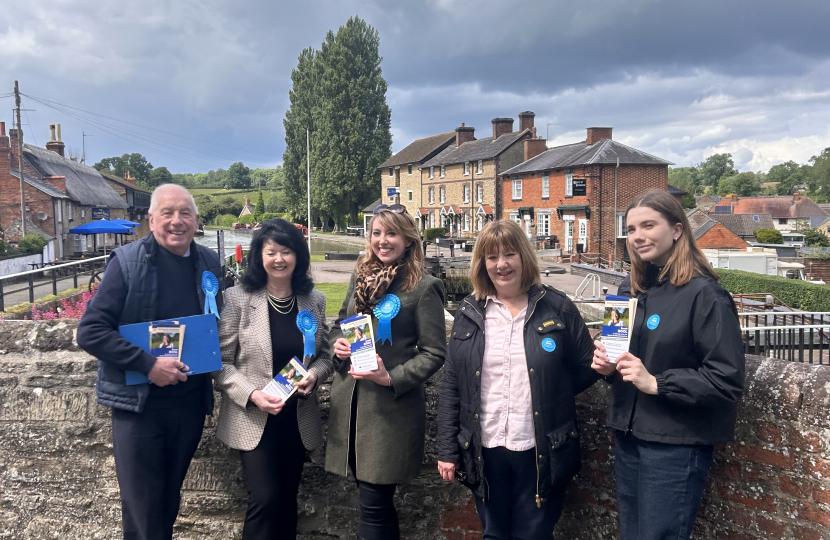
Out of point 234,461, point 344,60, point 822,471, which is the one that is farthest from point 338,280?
point 344,60

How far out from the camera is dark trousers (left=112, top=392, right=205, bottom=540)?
2.59m

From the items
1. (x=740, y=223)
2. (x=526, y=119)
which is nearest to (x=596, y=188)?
(x=526, y=119)

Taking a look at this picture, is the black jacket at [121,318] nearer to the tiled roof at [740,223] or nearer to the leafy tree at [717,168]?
the tiled roof at [740,223]

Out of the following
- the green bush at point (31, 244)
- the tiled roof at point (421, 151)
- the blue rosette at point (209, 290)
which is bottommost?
the blue rosette at point (209, 290)

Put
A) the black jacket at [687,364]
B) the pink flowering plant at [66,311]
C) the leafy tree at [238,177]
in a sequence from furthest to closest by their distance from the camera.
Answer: the leafy tree at [238,177] < the pink flowering plant at [66,311] < the black jacket at [687,364]

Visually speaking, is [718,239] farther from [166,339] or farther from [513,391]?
[166,339]

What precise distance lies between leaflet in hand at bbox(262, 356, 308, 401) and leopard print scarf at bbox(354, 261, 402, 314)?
375 mm

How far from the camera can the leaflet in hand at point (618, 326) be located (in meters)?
2.33

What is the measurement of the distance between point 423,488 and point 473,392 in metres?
1.05

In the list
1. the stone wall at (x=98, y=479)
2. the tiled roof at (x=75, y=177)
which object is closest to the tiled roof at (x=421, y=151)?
the tiled roof at (x=75, y=177)

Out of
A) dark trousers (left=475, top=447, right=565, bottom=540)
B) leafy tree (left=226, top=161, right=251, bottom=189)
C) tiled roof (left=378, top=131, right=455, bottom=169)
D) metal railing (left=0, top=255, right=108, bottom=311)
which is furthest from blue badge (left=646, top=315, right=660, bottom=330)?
leafy tree (left=226, top=161, right=251, bottom=189)

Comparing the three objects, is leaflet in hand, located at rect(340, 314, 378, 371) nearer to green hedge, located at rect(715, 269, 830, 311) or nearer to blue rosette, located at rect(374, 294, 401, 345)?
blue rosette, located at rect(374, 294, 401, 345)

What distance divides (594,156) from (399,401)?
35522 mm

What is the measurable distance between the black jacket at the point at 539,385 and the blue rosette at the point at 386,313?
11.5 inches
